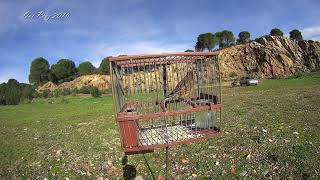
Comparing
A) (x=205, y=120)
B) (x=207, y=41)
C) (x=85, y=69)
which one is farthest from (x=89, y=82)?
(x=205, y=120)

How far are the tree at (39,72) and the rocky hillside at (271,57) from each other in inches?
2282

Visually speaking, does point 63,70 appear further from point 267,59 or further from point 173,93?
point 173,93

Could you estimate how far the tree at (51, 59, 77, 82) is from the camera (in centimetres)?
10869

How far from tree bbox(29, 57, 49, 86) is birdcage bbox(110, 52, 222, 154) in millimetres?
110120

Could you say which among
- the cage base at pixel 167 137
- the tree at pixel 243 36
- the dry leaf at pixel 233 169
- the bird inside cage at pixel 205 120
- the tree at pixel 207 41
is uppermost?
the tree at pixel 243 36

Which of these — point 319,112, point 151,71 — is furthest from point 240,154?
point 319,112

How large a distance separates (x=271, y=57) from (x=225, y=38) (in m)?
27.7

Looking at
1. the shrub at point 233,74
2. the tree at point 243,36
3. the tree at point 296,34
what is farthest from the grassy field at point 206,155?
the tree at point 243,36

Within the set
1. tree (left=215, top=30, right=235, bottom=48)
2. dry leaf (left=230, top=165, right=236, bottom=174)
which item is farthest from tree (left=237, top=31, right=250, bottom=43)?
dry leaf (left=230, top=165, right=236, bottom=174)

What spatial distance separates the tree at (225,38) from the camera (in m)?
110

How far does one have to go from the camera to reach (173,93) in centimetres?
645

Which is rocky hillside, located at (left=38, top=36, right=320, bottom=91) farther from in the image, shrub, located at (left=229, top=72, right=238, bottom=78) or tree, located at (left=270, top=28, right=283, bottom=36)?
tree, located at (left=270, top=28, right=283, bottom=36)

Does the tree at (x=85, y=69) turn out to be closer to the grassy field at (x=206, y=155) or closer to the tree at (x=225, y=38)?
the tree at (x=225, y=38)

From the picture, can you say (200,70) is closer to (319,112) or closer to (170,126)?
(170,126)
